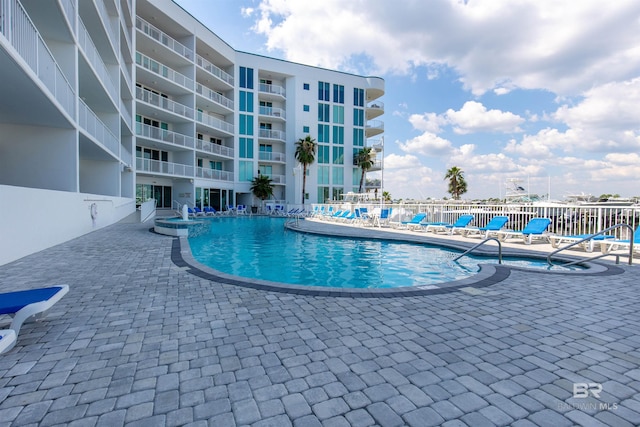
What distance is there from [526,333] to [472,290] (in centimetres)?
143

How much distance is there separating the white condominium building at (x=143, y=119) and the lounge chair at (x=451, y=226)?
11.8 metres

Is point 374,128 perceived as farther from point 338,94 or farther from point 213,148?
point 213,148

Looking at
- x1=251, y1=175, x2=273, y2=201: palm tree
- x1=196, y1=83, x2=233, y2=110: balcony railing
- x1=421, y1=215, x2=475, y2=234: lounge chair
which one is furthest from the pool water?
x1=196, y1=83, x2=233, y2=110: balcony railing

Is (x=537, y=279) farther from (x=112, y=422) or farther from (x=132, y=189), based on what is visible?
(x=132, y=189)

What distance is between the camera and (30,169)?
383 inches

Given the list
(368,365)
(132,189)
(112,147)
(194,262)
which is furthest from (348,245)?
(132,189)

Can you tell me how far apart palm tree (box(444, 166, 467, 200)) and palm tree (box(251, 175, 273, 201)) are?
2248 cm

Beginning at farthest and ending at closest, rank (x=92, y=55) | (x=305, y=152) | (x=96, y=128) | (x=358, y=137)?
1. (x=358, y=137)
2. (x=305, y=152)
3. (x=96, y=128)
4. (x=92, y=55)

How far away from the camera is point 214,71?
1145 inches

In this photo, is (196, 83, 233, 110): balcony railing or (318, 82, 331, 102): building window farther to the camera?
(318, 82, 331, 102): building window

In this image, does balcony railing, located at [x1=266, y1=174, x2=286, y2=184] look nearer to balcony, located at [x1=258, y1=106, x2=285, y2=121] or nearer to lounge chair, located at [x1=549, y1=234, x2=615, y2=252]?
balcony, located at [x1=258, y1=106, x2=285, y2=121]

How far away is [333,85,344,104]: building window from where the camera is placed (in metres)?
36.6

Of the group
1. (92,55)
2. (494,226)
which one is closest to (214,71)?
(92,55)

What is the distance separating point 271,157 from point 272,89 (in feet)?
23.5
